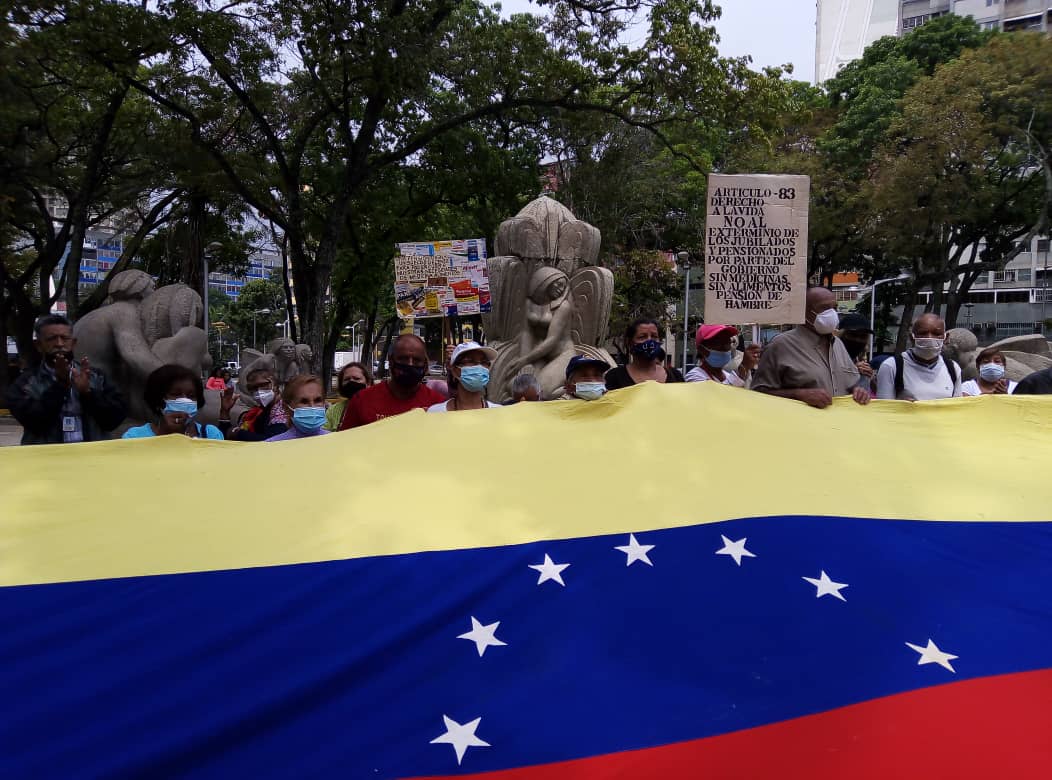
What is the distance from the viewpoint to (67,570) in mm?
2494

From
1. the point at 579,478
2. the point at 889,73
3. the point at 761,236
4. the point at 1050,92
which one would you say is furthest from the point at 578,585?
the point at 889,73

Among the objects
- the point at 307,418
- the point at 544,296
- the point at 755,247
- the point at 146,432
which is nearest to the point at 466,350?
the point at 307,418

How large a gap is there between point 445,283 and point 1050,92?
1749 centimetres

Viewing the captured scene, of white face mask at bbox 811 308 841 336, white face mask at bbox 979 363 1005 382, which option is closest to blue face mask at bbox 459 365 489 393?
white face mask at bbox 811 308 841 336

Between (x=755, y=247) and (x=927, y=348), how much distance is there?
1397 millimetres

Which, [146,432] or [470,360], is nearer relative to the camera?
[146,432]

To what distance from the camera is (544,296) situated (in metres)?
8.27

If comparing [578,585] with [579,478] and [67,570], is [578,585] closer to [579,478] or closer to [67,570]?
[579,478]

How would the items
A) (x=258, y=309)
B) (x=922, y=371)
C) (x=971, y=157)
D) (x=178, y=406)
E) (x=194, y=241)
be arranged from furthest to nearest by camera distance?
1. (x=258, y=309)
2. (x=971, y=157)
3. (x=194, y=241)
4. (x=922, y=371)
5. (x=178, y=406)

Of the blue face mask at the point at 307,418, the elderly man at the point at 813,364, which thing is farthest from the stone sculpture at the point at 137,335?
the elderly man at the point at 813,364

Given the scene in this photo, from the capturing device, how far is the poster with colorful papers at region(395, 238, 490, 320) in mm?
12859

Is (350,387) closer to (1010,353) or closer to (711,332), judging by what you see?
(711,332)

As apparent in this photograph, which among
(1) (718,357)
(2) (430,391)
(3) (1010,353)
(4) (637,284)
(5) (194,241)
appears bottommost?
(3) (1010,353)

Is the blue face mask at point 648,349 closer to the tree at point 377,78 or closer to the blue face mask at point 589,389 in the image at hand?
the blue face mask at point 589,389
